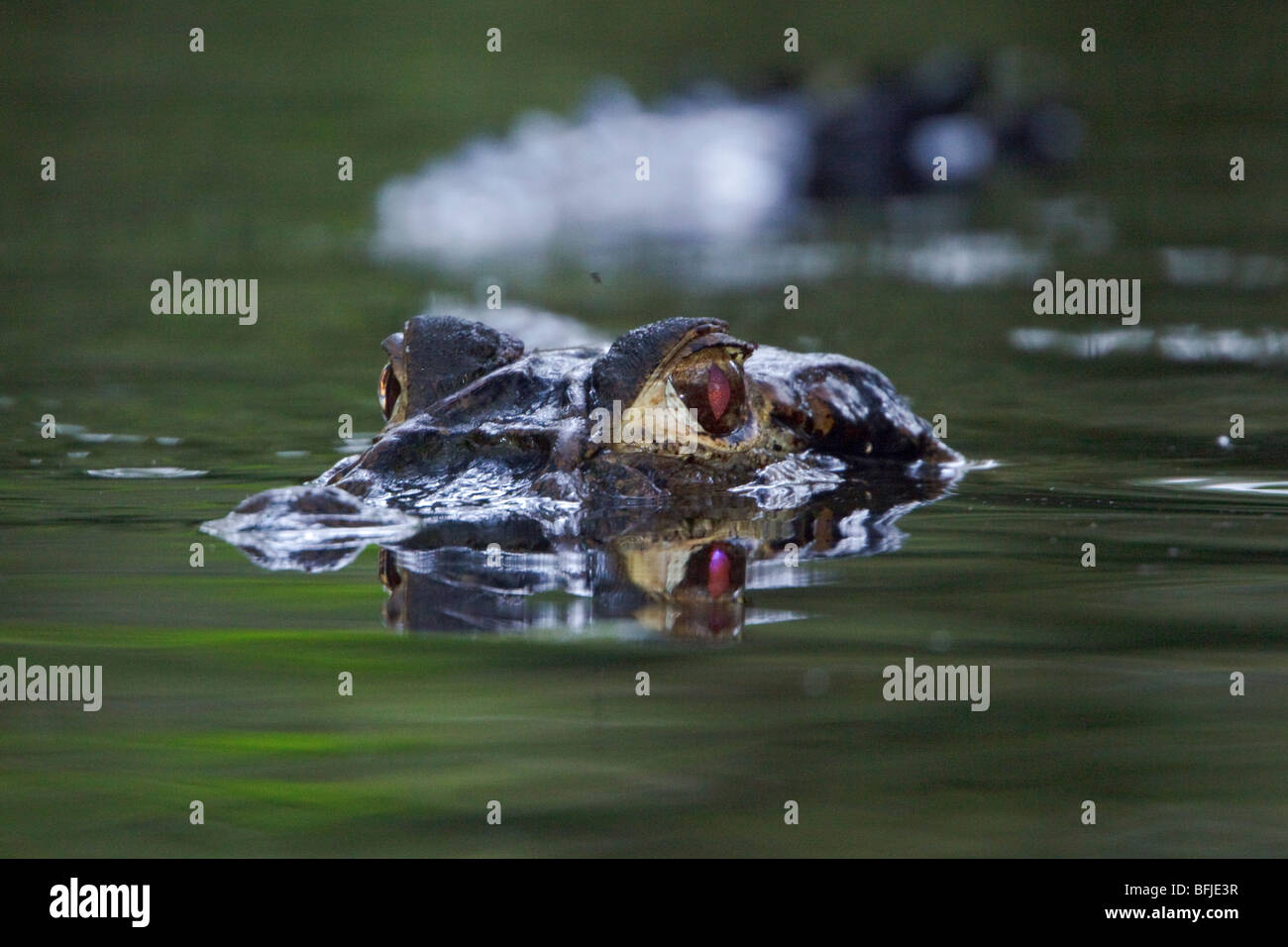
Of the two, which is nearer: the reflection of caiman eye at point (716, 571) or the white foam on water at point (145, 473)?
the reflection of caiman eye at point (716, 571)

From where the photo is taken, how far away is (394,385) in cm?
620

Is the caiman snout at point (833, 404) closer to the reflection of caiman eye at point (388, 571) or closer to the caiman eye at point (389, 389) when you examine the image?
the caiman eye at point (389, 389)

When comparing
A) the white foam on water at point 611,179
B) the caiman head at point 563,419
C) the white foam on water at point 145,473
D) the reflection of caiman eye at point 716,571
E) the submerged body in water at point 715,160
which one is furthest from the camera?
the submerged body in water at point 715,160

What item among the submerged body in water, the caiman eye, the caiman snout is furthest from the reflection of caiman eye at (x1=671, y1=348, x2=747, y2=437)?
the submerged body in water

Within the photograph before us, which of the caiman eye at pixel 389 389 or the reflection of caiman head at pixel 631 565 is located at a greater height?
the caiman eye at pixel 389 389

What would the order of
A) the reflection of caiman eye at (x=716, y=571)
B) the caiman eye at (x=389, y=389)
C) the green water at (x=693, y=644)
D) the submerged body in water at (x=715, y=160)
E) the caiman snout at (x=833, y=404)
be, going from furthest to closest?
the submerged body in water at (x=715, y=160)
the caiman snout at (x=833, y=404)
the caiman eye at (x=389, y=389)
the reflection of caiman eye at (x=716, y=571)
the green water at (x=693, y=644)

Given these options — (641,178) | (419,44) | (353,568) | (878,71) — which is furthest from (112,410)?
(419,44)

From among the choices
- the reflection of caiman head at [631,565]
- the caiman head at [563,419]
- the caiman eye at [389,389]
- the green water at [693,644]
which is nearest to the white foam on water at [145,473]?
the green water at [693,644]

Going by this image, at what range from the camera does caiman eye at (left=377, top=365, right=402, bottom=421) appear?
20.2 feet

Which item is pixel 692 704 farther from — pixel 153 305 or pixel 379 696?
pixel 153 305

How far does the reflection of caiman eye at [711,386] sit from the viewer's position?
5758 mm

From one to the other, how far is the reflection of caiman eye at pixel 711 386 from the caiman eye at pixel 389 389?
967 mm

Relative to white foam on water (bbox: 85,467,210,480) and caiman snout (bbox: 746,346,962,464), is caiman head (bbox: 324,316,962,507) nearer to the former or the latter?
caiman snout (bbox: 746,346,962,464)

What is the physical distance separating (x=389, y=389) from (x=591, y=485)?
1008 millimetres
